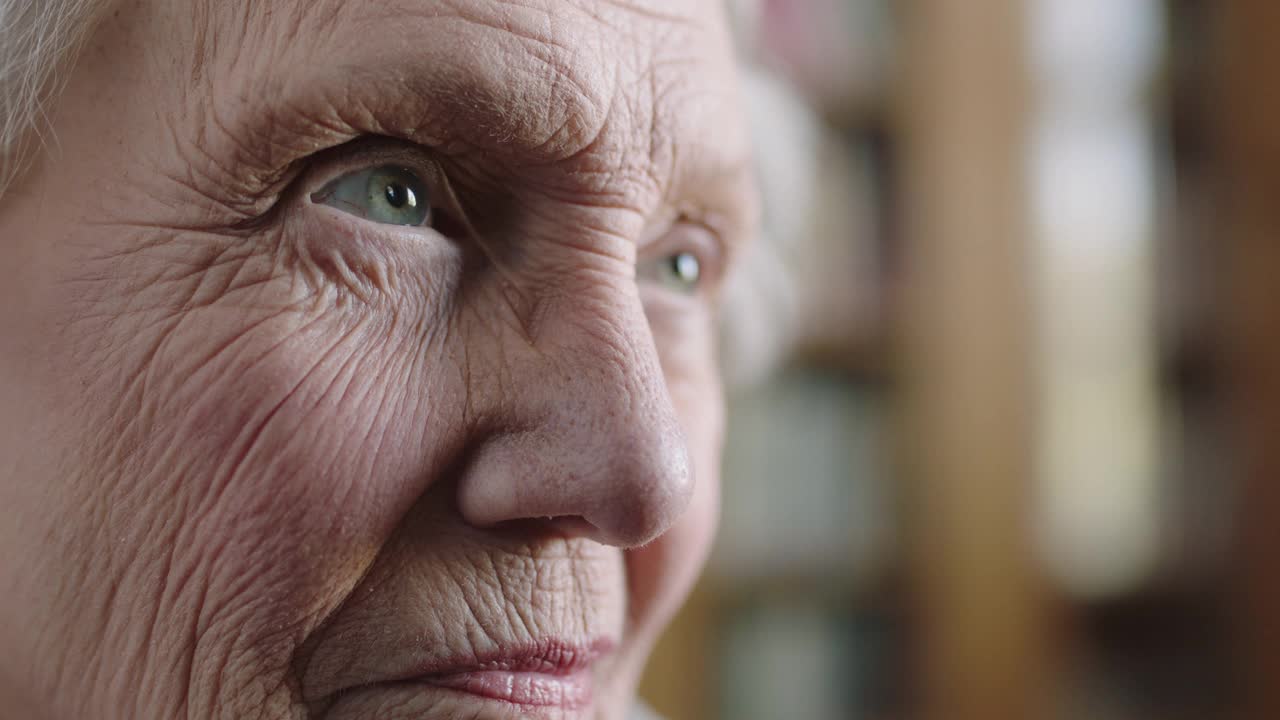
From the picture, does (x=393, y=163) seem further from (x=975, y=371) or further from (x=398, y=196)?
(x=975, y=371)

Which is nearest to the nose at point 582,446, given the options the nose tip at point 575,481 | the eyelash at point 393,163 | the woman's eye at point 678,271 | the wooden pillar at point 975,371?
the nose tip at point 575,481

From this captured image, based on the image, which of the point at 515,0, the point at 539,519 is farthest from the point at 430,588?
the point at 515,0

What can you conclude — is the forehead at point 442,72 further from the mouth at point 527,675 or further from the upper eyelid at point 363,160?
the mouth at point 527,675

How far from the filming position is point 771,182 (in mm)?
1226

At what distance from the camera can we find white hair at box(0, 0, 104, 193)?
2.06 feet

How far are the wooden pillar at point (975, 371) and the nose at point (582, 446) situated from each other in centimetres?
175

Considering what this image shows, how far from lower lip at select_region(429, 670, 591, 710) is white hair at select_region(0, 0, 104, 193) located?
1.32 ft

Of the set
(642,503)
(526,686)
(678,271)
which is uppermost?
(678,271)

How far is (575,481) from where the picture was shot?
647 mm

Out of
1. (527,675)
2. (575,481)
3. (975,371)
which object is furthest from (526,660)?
(975,371)

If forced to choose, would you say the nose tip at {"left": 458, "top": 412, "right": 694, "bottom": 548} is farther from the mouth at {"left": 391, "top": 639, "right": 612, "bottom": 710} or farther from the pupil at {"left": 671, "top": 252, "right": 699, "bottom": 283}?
the pupil at {"left": 671, "top": 252, "right": 699, "bottom": 283}

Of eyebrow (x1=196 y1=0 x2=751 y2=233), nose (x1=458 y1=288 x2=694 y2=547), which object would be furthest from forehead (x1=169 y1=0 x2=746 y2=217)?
nose (x1=458 y1=288 x2=694 y2=547)

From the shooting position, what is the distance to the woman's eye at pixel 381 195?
69cm

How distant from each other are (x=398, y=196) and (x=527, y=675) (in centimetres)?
32
